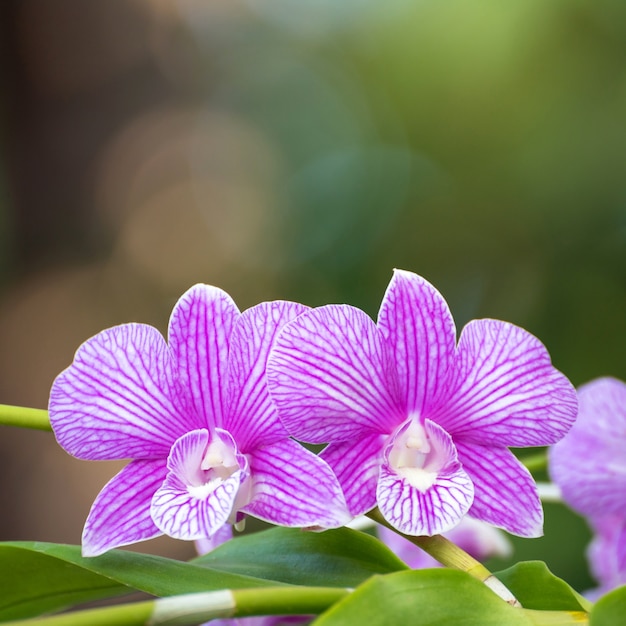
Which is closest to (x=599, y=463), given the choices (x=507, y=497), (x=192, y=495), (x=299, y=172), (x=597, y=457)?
(x=597, y=457)

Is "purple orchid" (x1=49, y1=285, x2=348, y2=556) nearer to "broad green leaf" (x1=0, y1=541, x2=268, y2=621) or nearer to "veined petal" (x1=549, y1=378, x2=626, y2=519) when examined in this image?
"broad green leaf" (x1=0, y1=541, x2=268, y2=621)

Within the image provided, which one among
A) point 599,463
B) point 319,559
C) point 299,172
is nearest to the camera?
point 319,559

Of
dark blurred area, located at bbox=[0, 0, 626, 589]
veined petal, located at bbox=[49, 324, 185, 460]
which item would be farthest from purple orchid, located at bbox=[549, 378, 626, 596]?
dark blurred area, located at bbox=[0, 0, 626, 589]

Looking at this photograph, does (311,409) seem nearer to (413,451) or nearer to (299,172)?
(413,451)

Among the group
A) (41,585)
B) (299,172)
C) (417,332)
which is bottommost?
(41,585)

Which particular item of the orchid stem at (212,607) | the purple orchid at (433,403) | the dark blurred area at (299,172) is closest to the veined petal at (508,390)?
the purple orchid at (433,403)

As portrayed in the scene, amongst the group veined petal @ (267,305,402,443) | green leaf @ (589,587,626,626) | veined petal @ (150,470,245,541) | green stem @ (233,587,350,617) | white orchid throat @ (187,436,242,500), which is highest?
veined petal @ (267,305,402,443)

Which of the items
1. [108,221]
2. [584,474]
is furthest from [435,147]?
[584,474]

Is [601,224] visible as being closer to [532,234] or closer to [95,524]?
[532,234]
